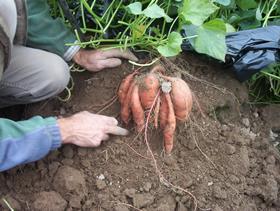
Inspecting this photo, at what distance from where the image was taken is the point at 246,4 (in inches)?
84.5

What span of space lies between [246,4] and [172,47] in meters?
0.57

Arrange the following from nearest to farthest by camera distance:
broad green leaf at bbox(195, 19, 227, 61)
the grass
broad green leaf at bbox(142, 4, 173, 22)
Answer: broad green leaf at bbox(142, 4, 173, 22) < broad green leaf at bbox(195, 19, 227, 61) < the grass

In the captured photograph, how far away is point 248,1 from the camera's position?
83.8 inches

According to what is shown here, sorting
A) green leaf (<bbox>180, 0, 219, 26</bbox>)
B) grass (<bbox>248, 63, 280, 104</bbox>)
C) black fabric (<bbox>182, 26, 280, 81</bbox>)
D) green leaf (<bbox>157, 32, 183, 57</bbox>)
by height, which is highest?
green leaf (<bbox>180, 0, 219, 26</bbox>)

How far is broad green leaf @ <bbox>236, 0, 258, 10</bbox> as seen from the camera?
213 cm

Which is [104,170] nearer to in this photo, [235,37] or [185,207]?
[185,207]

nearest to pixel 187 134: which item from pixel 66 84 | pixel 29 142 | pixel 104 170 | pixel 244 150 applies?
pixel 244 150

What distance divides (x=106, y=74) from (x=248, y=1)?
692 mm

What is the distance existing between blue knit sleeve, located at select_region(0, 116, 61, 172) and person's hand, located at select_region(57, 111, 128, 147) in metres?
0.07

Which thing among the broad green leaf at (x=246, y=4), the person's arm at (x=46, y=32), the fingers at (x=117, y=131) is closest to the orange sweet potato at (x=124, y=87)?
the fingers at (x=117, y=131)

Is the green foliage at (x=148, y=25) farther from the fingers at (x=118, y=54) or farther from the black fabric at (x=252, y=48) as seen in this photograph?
the black fabric at (x=252, y=48)

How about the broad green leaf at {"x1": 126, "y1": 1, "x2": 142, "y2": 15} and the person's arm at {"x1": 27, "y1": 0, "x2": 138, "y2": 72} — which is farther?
the person's arm at {"x1": 27, "y1": 0, "x2": 138, "y2": 72}

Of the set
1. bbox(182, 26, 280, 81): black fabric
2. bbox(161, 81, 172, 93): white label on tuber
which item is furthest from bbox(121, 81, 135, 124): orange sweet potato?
bbox(182, 26, 280, 81): black fabric

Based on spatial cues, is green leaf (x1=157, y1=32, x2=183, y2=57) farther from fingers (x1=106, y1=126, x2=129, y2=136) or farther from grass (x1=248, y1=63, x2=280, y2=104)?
grass (x1=248, y1=63, x2=280, y2=104)
